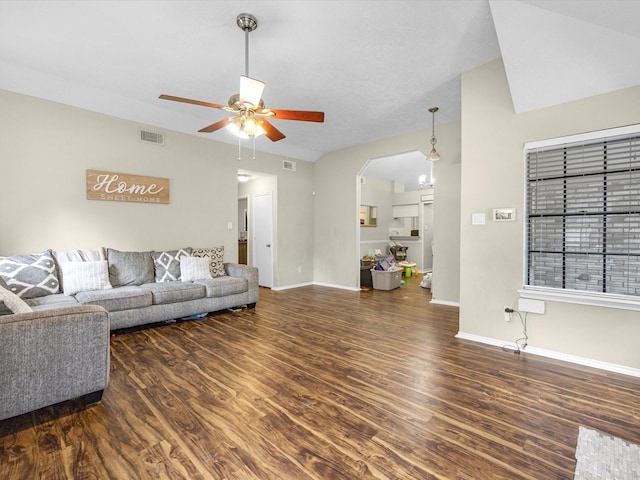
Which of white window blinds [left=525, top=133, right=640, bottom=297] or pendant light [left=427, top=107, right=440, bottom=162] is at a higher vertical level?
pendant light [left=427, top=107, right=440, bottom=162]

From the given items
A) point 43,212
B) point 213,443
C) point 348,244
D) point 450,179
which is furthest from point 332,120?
point 213,443

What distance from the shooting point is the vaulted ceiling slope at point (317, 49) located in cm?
235

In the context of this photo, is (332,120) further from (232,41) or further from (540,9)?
(540,9)

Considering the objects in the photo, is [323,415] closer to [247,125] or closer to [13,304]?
[13,304]

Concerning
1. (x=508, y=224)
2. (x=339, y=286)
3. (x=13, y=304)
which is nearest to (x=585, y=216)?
(x=508, y=224)

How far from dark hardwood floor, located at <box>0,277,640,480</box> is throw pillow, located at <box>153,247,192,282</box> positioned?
1108 millimetres

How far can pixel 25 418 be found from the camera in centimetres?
191

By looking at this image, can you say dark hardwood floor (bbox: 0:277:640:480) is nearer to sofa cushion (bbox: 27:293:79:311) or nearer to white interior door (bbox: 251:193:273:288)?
sofa cushion (bbox: 27:293:79:311)

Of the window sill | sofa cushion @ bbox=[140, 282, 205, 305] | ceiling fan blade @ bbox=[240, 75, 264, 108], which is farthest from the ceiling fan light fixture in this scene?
the window sill

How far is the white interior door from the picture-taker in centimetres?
652

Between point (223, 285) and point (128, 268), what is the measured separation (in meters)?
1.24

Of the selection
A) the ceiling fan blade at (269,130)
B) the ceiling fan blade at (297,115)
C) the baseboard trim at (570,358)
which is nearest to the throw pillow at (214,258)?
the ceiling fan blade at (269,130)

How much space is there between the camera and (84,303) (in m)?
3.17

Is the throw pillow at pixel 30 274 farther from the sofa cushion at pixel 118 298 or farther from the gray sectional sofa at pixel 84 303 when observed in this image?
the sofa cushion at pixel 118 298
